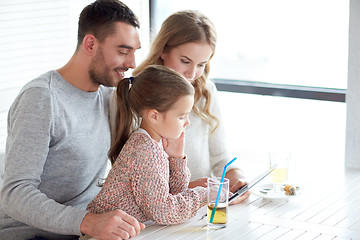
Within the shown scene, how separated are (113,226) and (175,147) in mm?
447

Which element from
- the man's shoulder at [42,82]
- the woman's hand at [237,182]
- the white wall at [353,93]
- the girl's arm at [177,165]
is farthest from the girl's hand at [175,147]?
the white wall at [353,93]

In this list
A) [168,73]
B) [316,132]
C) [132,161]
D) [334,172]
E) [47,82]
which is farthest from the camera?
[316,132]

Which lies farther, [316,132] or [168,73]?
[316,132]

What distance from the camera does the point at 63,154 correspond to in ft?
6.96

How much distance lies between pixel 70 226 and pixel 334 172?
1215mm

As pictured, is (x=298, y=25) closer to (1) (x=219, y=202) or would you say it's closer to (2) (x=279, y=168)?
(2) (x=279, y=168)

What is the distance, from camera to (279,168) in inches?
86.3

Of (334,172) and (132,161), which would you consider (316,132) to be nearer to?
(334,172)

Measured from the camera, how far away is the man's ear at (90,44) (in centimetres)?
219

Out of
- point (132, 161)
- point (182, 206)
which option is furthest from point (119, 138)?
point (182, 206)

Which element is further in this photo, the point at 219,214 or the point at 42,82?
the point at 42,82

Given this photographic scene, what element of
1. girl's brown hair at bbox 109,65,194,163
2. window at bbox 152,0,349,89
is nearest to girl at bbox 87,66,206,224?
girl's brown hair at bbox 109,65,194,163

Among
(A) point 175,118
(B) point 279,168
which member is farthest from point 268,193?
(A) point 175,118

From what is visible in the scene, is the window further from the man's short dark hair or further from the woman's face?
the man's short dark hair
